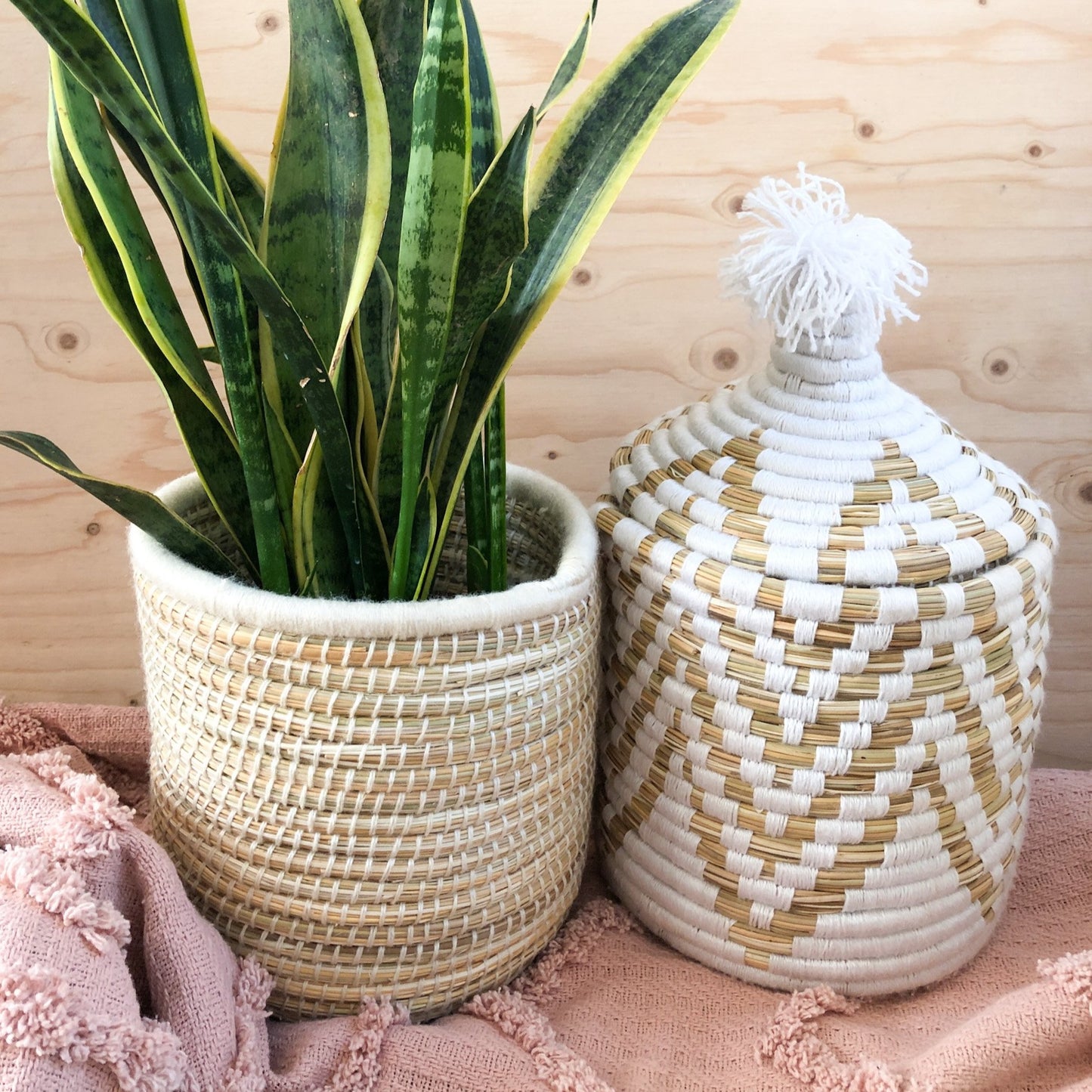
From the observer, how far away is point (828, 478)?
676 mm

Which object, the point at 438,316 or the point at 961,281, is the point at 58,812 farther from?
the point at 961,281

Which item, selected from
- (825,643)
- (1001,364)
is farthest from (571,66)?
(1001,364)

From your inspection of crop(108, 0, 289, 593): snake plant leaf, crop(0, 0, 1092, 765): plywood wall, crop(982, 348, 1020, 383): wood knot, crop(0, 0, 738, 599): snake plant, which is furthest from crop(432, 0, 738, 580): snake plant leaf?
crop(982, 348, 1020, 383): wood knot

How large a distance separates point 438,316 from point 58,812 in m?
0.38

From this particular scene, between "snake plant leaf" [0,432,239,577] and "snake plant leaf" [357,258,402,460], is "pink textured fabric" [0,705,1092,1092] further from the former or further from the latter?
"snake plant leaf" [357,258,402,460]

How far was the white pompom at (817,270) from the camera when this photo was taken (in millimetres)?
670

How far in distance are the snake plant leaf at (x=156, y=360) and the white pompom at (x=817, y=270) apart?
13.2 inches

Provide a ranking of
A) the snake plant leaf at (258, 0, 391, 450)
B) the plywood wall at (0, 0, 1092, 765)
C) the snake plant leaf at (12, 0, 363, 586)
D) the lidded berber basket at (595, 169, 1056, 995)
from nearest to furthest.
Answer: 1. the snake plant leaf at (12, 0, 363, 586)
2. the snake plant leaf at (258, 0, 391, 450)
3. the lidded berber basket at (595, 169, 1056, 995)
4. the plywood wall at (0, 0, 1092, 765)

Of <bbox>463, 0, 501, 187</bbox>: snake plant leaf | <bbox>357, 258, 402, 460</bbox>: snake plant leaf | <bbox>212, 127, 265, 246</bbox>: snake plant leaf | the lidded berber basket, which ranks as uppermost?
<bbox>463, 0, 501, 187</bbox>: snake plant leaf

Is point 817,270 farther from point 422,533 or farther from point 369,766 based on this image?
point 369,766

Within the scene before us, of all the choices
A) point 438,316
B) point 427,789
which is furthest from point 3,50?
point 427,789

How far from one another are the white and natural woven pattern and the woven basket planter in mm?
67

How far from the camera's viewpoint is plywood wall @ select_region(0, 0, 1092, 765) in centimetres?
89

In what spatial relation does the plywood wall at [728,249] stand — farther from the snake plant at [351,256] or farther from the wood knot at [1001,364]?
the snake plant at [351,256]
